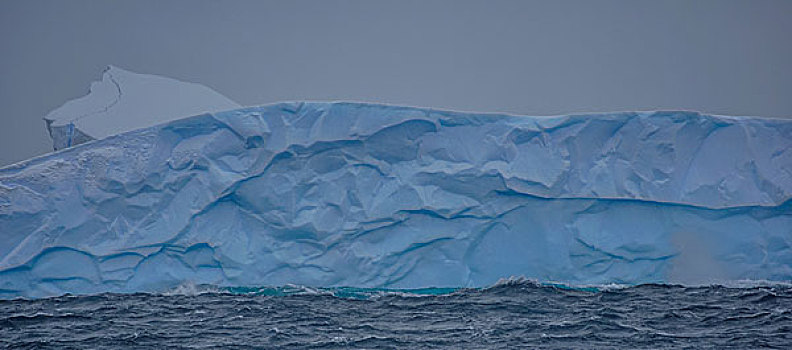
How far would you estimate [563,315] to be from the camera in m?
7.90

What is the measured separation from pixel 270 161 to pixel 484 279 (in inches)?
124

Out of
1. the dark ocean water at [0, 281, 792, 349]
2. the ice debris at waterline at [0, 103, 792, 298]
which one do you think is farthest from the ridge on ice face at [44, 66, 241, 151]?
the dark ocean water at [0, 281, 792, 349]

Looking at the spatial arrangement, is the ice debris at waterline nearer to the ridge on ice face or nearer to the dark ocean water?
the dark ocean water

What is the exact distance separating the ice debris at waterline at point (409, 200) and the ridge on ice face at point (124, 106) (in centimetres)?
133

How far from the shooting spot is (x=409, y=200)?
10.4 metres

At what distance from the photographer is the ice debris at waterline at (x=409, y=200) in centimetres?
1023

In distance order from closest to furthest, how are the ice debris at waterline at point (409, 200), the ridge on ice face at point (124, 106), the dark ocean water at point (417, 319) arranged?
the dark ocean water at point (417, 319) → the ice debris at waterline at point (409, 200) → the ridge on ice face at point (124, 106)

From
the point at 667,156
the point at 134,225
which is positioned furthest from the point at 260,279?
the point at 667,156

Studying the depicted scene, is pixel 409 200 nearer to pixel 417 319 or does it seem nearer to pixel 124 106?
pixel 417 319

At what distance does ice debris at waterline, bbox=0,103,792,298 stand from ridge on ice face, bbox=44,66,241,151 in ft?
4.35

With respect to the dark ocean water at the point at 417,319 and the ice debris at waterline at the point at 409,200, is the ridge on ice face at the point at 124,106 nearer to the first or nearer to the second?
the ice debris at waterline at the point at 409,200

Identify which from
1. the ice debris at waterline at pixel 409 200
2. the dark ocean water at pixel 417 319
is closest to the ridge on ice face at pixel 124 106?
the ice debris at waterline at pixel 409 200

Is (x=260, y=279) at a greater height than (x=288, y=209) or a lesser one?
lesser

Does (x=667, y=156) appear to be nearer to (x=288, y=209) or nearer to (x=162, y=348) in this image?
(x=288, y=209)
